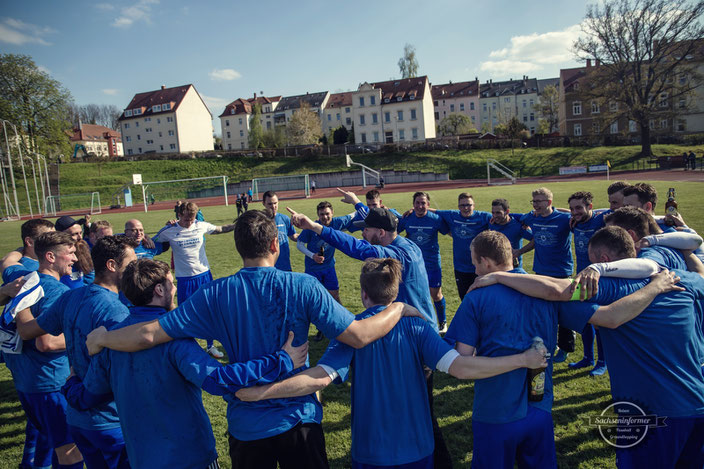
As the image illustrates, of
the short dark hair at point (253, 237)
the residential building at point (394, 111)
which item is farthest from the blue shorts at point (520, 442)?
the residential building at point (394, 111)

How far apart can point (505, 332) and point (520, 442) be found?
2.46ft

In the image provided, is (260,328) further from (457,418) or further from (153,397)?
(457,418)


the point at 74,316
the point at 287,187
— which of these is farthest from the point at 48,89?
the point at 74,316

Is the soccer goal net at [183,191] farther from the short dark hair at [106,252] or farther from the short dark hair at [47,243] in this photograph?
the short dark hair at [106,252]

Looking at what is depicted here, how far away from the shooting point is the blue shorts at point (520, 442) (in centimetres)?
268

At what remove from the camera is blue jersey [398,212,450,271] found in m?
7.33

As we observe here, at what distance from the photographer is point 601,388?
5.18 meters

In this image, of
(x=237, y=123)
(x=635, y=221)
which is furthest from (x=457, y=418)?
(x=237, y=123)

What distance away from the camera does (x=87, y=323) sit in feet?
9.60

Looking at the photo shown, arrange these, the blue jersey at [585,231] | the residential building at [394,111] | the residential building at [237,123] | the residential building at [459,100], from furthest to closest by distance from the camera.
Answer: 1. the residential building at [237,123]
2. the residential building at [459,100]
3. the residential building at [394,111]
4. the blue jersey at [585,231]

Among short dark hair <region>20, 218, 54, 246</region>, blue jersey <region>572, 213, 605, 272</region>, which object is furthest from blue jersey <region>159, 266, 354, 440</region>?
blue jersey <region>572, 213, 605, 272</region>

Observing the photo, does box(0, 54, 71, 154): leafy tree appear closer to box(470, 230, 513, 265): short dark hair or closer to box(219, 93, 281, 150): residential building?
box(219, 93, 281, 150): residential building

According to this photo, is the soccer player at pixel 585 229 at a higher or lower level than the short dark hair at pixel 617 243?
lower

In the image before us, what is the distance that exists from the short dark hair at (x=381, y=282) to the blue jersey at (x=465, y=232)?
4605 mm
